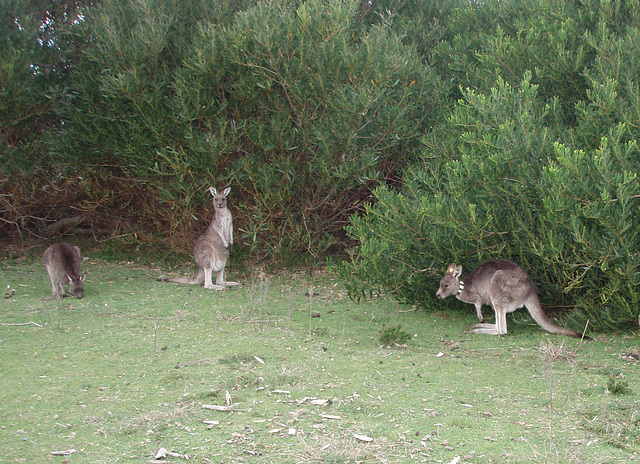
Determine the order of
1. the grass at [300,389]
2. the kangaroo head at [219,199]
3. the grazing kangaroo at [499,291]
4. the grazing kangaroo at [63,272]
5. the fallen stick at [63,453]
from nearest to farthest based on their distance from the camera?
the fallen stick at [63,453]
the grass at [300,389]
the grazing kangaroo at [499,291]
the grazing kangaroo at [63,272]
the kangaroo head at [219,199]

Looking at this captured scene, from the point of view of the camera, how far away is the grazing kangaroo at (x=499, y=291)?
6.95m

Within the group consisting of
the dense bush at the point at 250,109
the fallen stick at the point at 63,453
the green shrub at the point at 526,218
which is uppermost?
the dense bush at the point at 250,109

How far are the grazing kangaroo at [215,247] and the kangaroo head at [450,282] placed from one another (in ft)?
10.6

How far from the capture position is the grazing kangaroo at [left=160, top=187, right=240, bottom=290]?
9.48 m

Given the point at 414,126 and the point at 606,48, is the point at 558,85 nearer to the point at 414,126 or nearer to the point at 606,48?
the point at 606,48

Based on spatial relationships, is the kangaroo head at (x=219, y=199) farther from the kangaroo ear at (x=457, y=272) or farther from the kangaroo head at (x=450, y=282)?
the kangaroo ear at (x=457, y=272)

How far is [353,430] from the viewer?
4484 millimetres

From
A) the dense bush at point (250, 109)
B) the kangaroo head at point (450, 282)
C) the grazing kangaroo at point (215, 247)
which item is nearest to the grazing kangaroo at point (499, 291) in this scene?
the kangaroo head at point (450, 282)

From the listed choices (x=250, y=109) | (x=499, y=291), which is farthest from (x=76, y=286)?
(x=499, y=291)

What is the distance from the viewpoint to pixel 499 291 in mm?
7000

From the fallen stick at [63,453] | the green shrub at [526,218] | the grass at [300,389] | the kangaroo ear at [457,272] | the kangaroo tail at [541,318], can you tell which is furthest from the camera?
the kangaroo ear at [457,272]

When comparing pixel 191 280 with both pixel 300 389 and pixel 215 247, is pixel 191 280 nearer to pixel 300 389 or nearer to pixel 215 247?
pixel 215 247

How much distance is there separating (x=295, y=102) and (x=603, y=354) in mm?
5316

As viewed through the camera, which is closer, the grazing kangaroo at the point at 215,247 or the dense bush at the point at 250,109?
the dense bush at the point at 250,109
